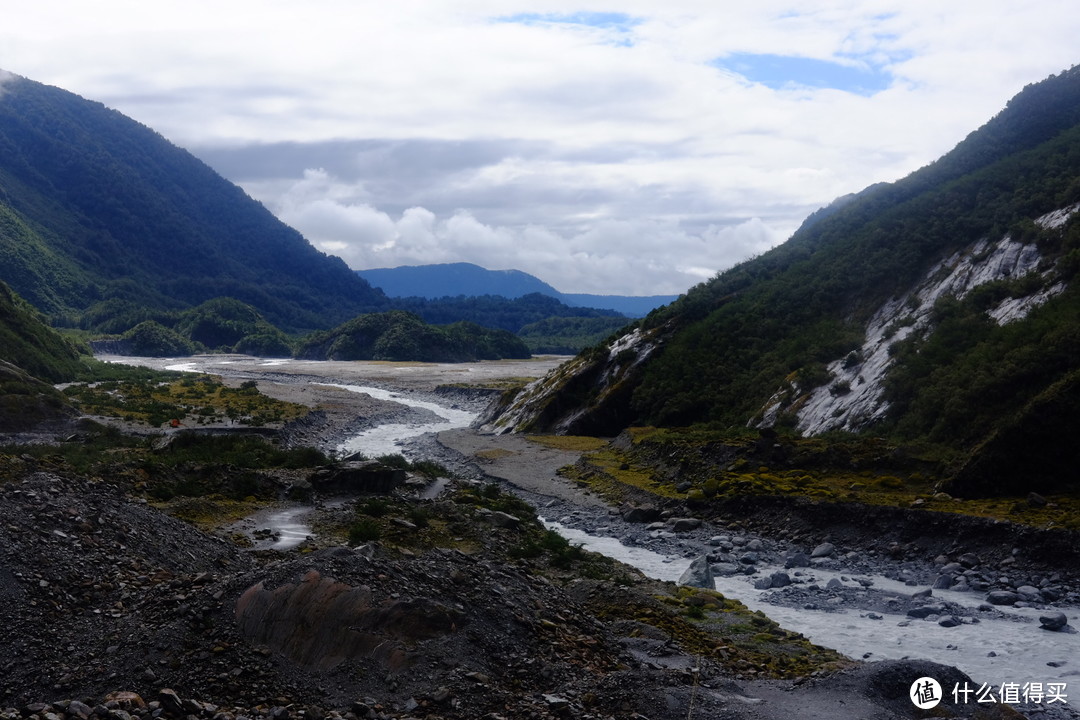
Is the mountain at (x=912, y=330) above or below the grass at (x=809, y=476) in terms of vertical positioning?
above

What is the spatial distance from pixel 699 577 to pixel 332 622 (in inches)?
416

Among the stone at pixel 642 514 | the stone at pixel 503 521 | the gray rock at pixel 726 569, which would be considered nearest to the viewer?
the gray rock at pixel 726 569

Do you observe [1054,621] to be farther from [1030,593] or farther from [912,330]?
[912,330]

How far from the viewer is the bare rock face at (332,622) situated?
35.6 ft

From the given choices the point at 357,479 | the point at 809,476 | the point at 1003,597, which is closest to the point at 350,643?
the point at 1003,597

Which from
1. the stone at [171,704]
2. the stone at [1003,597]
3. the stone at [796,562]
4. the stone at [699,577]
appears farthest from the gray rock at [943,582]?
the stone at [171,704]

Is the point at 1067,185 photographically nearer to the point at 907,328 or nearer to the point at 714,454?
the point at 907,328

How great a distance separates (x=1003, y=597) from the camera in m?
17.3

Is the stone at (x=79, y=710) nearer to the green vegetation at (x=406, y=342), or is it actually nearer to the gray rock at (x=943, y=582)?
the gray rock at (x=943, y=582)

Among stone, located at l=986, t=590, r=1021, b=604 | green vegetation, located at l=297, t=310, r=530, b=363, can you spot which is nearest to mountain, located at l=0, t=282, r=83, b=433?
stone, located at l=986, t=590, r=1021, b=604

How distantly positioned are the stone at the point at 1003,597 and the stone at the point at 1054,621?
5.31ft

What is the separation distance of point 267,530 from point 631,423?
3124 cm

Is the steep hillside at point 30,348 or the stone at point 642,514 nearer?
the stone at point 642,514

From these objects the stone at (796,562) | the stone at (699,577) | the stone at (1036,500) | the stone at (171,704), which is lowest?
the stone at (796,562)
